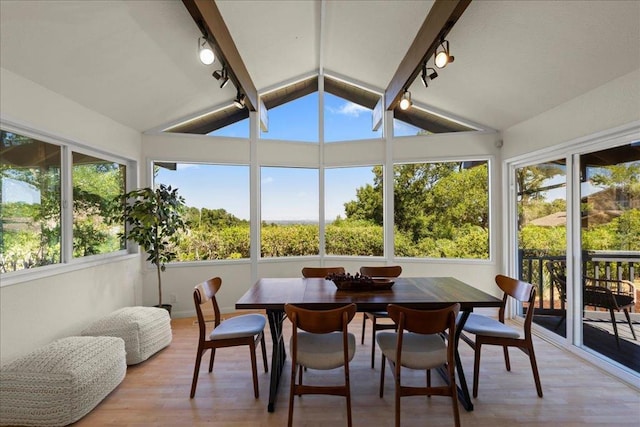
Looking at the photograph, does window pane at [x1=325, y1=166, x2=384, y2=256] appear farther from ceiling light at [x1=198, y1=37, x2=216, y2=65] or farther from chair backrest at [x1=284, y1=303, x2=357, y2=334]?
chair backrest at [x1=284, y1=303, x2=357, y2=334]

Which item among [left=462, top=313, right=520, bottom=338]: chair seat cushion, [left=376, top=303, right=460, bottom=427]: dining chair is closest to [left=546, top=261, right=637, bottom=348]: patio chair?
[left=462, top=313, right=520, bottom=338]: chair seat cushion

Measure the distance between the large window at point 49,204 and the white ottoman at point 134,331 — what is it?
0.78 metres

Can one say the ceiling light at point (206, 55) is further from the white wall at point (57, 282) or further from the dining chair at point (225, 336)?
the dining chair at point (225, 336)

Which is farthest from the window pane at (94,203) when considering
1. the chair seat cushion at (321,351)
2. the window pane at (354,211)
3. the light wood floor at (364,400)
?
the window pane at (354,211)

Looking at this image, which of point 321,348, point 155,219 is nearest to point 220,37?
point 155,219

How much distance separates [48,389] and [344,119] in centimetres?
440

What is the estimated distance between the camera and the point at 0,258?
2434 mm

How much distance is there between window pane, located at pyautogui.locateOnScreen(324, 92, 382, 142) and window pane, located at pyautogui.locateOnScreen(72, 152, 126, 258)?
2978 millimetres

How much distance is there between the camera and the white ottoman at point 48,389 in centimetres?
204

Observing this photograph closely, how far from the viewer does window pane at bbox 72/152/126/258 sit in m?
3.32

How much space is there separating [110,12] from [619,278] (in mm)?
4805

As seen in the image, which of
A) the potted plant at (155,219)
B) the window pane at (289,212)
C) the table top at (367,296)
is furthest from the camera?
the window pane at (289,212)

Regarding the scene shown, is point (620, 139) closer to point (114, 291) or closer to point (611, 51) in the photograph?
point (611, 51)

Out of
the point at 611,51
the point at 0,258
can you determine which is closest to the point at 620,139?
the point at 611,51
